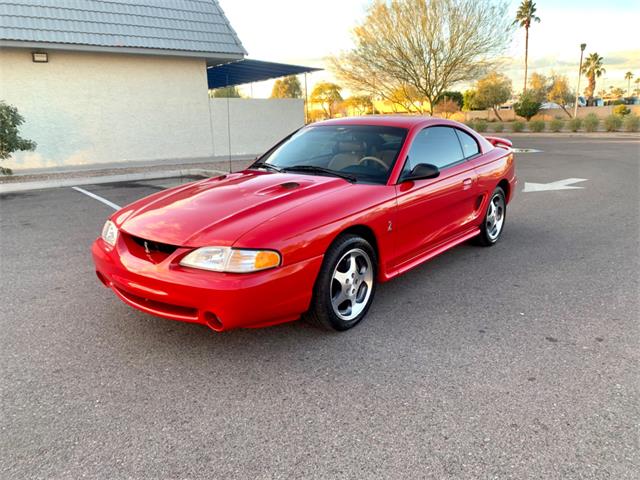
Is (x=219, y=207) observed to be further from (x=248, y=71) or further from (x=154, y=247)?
(x=248, y=71)

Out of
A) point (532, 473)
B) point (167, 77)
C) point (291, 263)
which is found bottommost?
point (532, 473)

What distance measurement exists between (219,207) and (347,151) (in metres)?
1.45

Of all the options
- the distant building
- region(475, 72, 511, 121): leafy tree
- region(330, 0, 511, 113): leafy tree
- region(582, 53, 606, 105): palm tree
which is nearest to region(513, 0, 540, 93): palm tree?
region(475, 72, 511, 121): leafy tree

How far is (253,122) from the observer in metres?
17.4

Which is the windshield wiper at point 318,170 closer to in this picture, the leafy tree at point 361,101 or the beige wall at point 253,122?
the beige wall at point 253,122

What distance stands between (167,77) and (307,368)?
1419cm

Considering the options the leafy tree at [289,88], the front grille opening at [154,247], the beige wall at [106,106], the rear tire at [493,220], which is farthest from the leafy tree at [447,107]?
the front grille opening at [154,247]

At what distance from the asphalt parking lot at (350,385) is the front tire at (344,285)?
14 cm

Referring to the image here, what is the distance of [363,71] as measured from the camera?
25.3 meters

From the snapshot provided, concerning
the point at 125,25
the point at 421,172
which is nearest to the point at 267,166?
the point at 421,172

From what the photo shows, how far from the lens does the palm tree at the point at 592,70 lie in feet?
233

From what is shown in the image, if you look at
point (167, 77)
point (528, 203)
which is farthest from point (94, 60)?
point (528, 203)

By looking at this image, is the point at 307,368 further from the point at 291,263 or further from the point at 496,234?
the point at 496,234

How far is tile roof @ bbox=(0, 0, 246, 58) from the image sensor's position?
499 inches
